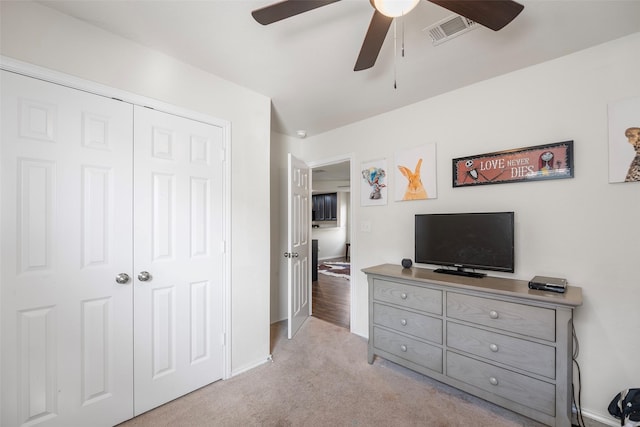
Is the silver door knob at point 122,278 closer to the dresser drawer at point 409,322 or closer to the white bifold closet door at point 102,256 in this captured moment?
the white bifold closet door at point 102,256

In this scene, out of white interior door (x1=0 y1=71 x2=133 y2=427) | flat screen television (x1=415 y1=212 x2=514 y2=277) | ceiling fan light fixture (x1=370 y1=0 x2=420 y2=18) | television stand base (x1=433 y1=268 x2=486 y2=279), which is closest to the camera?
ceiling fan light fixture (x1=370 y1=0 x2=420 y2=18)

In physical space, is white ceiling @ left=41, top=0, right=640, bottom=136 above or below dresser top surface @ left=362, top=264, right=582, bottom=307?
above

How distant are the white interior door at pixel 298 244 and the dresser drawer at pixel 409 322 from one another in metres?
1.01

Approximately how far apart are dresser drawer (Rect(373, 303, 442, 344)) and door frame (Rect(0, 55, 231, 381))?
134 centimetres

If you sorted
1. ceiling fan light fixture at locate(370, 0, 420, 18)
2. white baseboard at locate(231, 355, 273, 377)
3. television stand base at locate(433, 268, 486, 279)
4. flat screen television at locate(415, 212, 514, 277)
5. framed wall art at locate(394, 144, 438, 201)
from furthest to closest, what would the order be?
framed wall art at locate(394, 144, 438, 201) < white baseboard at locate(231, 355, 273, 377) < television stand base at locate(433, 268, 486, 279) < flat screen television at locate(415, 212, 514, 277) < ceiling fan light fixture at locate(370, 0, 420, 18)

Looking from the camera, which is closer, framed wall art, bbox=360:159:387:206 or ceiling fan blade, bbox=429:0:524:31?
ceiling fan blade, bbox=429:0:524:31

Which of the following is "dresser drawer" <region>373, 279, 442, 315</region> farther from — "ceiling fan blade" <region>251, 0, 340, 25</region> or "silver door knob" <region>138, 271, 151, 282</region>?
"ceiling fan blade" <region>251, 0, 340, 25</region>

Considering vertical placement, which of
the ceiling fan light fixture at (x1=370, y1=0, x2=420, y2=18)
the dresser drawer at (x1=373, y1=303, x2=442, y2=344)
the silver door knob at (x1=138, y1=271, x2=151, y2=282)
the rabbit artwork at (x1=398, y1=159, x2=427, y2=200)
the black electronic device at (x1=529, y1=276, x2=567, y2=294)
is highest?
the ceiling fan light fixture at (x1=370, y1=0, x2=420, y2=18)

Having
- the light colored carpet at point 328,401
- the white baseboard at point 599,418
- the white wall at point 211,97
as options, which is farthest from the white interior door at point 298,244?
the white baseboard at point 599,418

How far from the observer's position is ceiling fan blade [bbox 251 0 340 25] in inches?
42.9

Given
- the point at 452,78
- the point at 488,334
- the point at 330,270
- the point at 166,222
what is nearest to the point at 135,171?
the point at 166,222

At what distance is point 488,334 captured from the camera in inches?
69.6

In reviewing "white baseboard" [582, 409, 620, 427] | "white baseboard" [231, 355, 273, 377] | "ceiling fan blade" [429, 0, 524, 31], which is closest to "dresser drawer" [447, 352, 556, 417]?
"white baseboard" [582, 409, 620, 427]

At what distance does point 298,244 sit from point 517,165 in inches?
90.7
